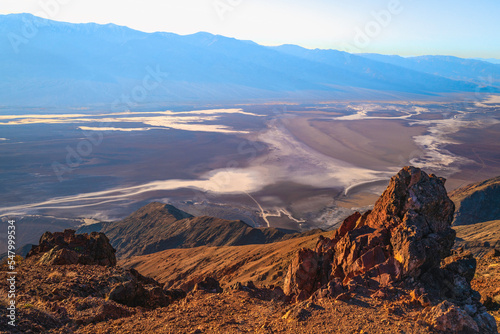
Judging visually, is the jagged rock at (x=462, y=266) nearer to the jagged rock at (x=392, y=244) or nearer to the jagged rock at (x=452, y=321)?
the jagged rock at (x=392, y=244)

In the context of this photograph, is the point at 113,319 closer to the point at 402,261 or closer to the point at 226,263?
the point at 402,261

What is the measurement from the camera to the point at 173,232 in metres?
31.9

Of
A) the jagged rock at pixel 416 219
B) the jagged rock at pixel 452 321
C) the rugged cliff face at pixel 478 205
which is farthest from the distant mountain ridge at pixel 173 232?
the jagged rock at pixel 452 321

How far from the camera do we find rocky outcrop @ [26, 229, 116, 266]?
515 inches

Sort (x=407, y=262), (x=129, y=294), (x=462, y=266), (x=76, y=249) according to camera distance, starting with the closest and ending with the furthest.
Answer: (x=407, y=262), (x=462, y=266), (x=129, y=294), (x=76, y=249)

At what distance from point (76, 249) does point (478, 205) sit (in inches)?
1393

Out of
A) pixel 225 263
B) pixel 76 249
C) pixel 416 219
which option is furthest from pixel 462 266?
pixel 225 263

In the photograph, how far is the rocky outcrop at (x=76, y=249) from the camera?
1309 cm

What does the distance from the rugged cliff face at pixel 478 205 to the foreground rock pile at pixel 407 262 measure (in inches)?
1027

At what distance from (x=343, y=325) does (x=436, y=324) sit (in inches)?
70.3

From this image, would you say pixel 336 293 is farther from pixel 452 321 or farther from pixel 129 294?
pixel 129 294

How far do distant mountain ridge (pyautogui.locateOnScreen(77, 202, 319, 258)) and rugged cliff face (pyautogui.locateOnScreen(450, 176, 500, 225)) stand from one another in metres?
16.0

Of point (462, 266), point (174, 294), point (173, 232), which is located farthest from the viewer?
point (173, 232)

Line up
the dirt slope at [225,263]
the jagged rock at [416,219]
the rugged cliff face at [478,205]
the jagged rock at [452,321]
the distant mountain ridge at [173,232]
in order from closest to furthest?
the jagged rock at [452,321], the jagged rock at [416,219], the dirt slope at [225,263], the distant mountain ridge at [173,232], the rugged cliff face at [478,205]
